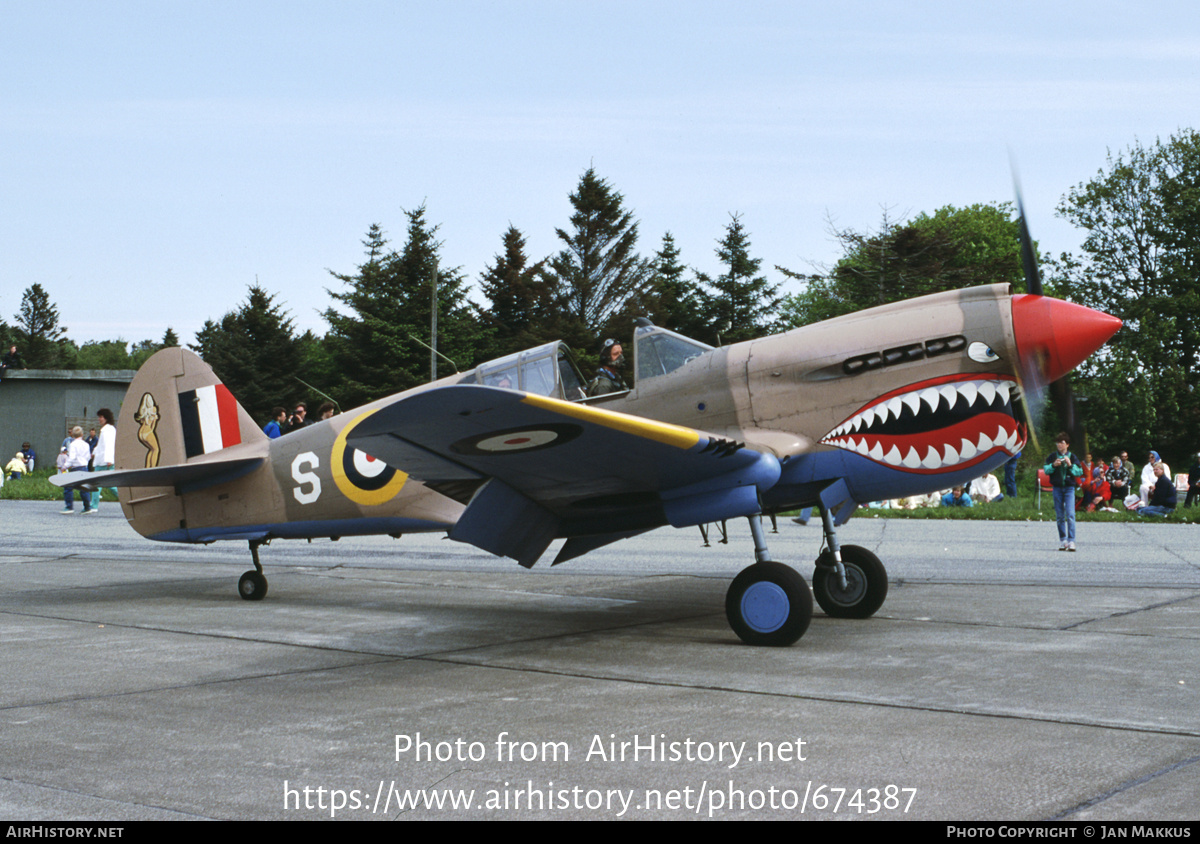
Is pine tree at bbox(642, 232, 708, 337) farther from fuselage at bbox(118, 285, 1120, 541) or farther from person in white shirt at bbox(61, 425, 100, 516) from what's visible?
fuselage at bbox(118, 285, 1120, 541)

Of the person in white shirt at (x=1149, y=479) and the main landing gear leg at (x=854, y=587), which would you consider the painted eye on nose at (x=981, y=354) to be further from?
the person in white shirt at (x=1149, y=479)

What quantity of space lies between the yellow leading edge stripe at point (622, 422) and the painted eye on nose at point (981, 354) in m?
1.98

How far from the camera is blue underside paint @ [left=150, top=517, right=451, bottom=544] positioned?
26.6ft

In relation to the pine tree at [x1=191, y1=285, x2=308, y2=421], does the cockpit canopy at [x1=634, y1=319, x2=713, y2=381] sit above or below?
below

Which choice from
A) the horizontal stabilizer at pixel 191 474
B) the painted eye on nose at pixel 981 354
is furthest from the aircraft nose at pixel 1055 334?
the horizontal stabilizer at pixel 191 474

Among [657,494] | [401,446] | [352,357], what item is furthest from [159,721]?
[352,357]

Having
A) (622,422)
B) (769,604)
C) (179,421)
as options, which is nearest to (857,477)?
(769,604)

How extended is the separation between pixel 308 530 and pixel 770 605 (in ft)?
13.9

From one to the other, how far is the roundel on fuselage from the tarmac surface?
0.99 m

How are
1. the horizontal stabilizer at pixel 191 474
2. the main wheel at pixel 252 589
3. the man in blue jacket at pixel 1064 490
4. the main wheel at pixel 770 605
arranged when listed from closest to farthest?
1. the main wheel at pixel 770 605
2. the horizontal stabilizer at pixel 191 474
3. the main wheel at pixel 252 589
4. the man in blue jacket at pixel 1064 490

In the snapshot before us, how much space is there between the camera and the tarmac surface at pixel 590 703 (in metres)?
3.49

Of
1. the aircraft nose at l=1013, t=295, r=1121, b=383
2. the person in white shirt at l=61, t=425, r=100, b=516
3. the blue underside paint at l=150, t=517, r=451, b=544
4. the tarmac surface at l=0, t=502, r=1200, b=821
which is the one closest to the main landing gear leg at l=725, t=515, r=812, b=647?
the tarmac surface at l=0, t=502, r=1200, b=821

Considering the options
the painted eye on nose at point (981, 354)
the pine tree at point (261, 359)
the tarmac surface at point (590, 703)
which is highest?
the pine tree at point (261, 359)

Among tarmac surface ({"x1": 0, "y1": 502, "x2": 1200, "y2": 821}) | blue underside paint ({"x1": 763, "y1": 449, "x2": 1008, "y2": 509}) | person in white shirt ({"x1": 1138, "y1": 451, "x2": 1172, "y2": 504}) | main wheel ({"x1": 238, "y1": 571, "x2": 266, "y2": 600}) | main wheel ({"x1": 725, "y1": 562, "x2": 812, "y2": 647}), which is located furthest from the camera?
person in white shirt ({"x1": 1138, "y1": 451, "x2": 1172, "y2": 504})
